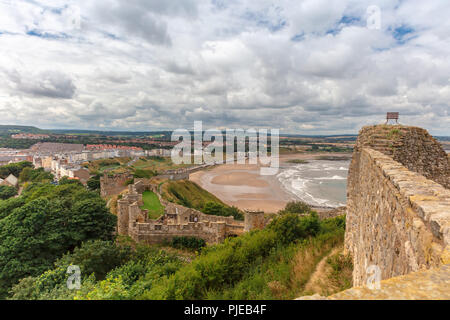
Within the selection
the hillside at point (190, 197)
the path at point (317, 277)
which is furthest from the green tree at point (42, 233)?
the hillside at point (190, 197)

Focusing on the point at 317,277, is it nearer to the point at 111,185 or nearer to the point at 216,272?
the point at 216,272

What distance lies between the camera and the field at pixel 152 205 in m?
20.7

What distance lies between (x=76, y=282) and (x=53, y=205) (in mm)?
7826

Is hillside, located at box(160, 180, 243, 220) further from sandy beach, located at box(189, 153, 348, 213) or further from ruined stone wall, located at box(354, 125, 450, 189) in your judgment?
ruined stone wall, located at box(354, 125, 450, 189)

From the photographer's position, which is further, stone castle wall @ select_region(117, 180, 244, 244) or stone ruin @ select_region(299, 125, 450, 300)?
stone castle wall @ select_region(117, 180, 244, 244)

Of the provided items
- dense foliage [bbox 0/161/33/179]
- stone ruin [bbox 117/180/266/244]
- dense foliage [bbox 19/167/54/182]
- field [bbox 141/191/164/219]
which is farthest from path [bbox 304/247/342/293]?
dense foliage [bbox 0/161/33/179]

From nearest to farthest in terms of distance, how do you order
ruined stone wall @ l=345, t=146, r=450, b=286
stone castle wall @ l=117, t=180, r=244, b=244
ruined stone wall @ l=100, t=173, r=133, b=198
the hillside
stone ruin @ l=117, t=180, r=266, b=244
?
ruined stone wall @ l=345, t=146, r=450, b=286
stone ruin @ l=117, t=180, r=266, b=244
stone castle wall @ l=117, t=180, r=244, b=244
the hillside
ruined stone wall @ l=100, t=173, r=133, b=198

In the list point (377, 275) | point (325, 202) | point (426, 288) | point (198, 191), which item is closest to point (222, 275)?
point (377, 275)

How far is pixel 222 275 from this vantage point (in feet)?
24.6

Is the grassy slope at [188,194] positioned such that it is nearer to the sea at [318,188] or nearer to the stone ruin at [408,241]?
the sea at [318,188]

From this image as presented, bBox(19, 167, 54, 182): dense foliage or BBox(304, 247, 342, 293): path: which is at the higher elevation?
BBox(304, 247, 342, 293): path

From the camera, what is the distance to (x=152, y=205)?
77.7 ft

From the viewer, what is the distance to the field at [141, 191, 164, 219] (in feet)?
67.9

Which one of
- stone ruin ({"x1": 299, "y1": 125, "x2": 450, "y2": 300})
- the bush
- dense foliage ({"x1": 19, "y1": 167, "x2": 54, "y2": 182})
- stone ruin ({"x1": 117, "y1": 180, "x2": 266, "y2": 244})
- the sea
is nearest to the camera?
stone ruin ({"x1": 299, "y1": 125, "x2": 450, "y2": 300})
